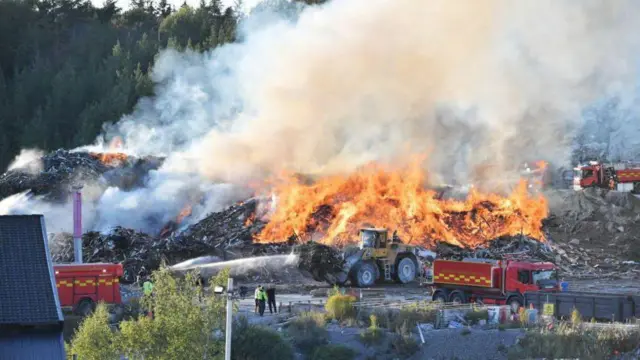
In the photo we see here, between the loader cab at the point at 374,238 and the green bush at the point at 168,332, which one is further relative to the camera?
the loader cab at the point at 374,238

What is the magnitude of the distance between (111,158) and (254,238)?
1377 cm

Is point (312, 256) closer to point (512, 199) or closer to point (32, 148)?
point (512, 199)

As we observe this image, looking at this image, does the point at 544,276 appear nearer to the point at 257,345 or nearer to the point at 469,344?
the point at 469,344

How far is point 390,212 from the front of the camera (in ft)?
172

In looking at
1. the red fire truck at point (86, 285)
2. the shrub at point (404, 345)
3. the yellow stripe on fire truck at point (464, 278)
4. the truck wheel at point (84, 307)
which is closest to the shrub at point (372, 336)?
the shrub at point (404, 345)

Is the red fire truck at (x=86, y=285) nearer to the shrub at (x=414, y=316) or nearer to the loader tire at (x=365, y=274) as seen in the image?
the shrub at (x=414, y=316)

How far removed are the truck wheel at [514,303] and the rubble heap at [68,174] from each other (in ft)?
81.7

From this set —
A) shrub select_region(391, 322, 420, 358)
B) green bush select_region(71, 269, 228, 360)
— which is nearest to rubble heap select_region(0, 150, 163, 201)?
shrub select_region(391, 322, 420, 358)

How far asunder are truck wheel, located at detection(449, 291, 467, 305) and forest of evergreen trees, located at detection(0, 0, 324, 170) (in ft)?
158

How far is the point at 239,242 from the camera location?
165 feet

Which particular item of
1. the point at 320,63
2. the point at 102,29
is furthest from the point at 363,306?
the point at 102,29

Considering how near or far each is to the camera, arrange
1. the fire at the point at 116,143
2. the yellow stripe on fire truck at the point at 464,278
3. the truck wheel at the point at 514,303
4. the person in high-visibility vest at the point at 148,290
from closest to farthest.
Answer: the person in high-visibility vest at the point at 148,290
the truck wheel at the point at 514,303
the yellow stripe on fire truck at the point at 464,278
the fire at the point at 116,143

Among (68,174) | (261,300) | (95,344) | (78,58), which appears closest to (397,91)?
(68,174)

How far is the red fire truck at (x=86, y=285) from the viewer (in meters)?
38.5
